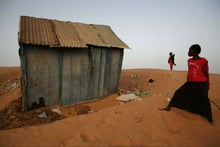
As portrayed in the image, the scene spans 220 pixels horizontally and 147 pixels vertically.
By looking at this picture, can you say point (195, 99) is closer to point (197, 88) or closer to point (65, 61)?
point (197, 88)

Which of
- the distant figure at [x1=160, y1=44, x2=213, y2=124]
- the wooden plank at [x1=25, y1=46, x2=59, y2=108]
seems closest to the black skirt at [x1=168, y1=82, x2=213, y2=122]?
the distant figure at [x1=160, y1=44, x2=213, y2=124]

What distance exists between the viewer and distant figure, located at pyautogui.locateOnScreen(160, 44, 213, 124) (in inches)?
110

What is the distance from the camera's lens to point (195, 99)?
2.90 m

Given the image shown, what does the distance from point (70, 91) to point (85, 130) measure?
3355 mm

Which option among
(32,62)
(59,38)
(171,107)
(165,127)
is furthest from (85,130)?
(59,38)

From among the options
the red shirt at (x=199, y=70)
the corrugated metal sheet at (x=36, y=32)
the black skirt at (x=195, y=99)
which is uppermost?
the corrugated metal sheet at (x=36, y=32)

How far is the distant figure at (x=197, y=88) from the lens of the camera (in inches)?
110

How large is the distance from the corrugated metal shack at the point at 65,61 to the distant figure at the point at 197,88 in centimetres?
373

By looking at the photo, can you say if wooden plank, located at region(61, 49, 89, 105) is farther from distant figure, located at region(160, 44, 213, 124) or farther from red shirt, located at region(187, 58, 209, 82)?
red shirt, located at region(187, 58, 209, 82)

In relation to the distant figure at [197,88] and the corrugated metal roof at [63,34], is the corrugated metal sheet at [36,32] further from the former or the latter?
the distant figure at [197,88]

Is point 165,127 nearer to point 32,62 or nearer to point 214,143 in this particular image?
point 214,143

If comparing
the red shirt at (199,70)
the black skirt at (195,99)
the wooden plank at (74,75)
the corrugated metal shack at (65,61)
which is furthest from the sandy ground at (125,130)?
the wooden plank at (74,75)

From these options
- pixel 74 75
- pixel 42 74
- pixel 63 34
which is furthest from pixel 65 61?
pixel 63 34

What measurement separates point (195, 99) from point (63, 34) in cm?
506
